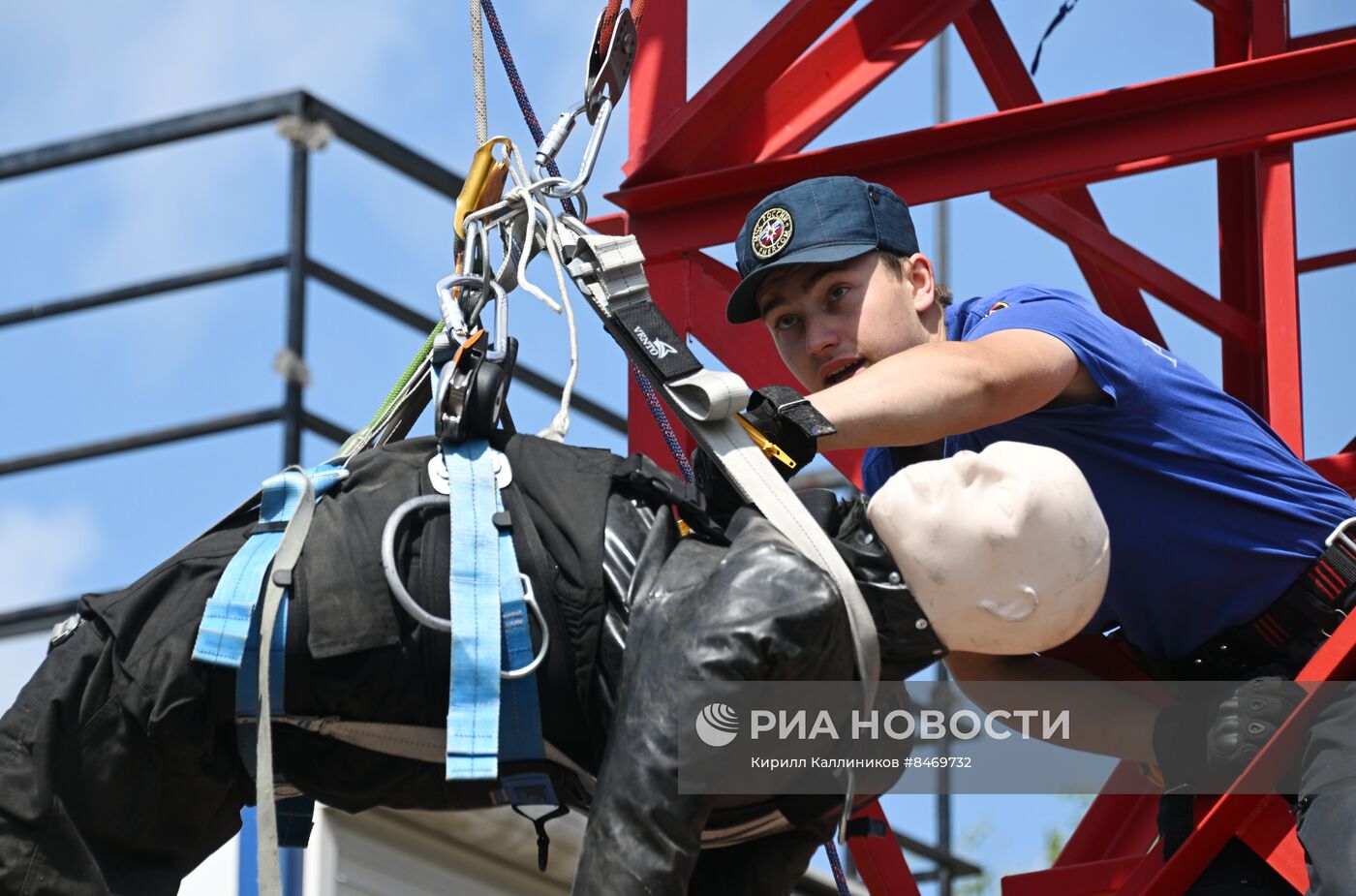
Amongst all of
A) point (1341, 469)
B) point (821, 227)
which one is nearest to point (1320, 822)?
point (821, 227)

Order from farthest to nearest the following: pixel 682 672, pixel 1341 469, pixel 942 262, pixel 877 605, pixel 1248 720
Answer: pixel 942 262
pixel 1341 469
pixel 1248 720
pixel 877 605
pixel 682 672

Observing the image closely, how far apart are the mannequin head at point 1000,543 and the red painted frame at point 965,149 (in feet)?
6.37

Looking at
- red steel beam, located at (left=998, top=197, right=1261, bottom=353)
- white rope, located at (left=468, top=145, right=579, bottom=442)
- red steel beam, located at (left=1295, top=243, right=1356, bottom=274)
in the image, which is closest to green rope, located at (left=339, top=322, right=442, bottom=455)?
white rope, located at (left=468, top=145, right=579, bottom=442)

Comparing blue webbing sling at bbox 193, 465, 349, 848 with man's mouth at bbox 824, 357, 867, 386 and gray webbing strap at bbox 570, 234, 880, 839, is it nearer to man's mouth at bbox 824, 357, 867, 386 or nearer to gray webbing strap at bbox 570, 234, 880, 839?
gray webbing strap at bbox 570, 234, 880, 839

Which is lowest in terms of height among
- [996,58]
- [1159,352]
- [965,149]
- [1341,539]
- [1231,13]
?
[1341,539]

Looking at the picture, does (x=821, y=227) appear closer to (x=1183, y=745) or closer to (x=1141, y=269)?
(x=1183, y=745)

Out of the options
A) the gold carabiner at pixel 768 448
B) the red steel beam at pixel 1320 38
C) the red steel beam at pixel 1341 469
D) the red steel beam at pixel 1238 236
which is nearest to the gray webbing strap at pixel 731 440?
the gold carabiner at pixel 768 448

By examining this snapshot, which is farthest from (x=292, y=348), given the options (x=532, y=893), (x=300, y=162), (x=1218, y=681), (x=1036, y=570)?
(x=1036, y=570)

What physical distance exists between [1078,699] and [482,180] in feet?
4.73

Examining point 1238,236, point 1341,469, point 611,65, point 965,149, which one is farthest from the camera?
point 1238,236

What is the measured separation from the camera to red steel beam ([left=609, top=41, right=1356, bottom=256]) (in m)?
4.86

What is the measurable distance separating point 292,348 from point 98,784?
303 cm

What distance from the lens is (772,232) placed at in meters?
3.96

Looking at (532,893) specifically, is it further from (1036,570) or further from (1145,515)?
(1036,570)
